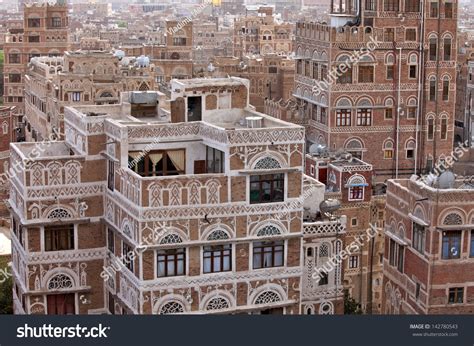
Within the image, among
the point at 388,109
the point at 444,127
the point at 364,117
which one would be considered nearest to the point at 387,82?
the point at 388,109

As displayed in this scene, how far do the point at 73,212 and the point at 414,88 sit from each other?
22388mm

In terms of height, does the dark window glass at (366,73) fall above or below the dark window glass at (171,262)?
above

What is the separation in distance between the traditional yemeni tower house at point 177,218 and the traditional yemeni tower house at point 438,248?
2207 millimetres

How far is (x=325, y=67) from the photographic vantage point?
42.9 meters

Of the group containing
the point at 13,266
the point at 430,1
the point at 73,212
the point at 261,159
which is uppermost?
the point at 430,1

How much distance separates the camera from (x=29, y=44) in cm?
7219

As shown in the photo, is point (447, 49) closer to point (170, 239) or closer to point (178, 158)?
point (178, 158)

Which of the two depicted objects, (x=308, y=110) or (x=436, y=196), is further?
(x=308, y=110)

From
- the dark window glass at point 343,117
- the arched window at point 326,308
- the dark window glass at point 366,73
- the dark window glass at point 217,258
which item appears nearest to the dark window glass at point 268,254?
the dark window glass at point 217,258

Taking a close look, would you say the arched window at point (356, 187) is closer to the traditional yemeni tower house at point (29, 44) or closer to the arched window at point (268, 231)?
the arched window at point (268, 231)

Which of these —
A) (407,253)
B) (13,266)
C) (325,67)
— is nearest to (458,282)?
(407,253)

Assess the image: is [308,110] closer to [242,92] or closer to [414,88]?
Result: [414,88]

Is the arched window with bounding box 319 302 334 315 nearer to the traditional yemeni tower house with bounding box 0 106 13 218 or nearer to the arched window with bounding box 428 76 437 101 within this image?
the traditional yemeni tower house with bounding box 0 106 13 218

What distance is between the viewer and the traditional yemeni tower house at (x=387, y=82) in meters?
42.3
